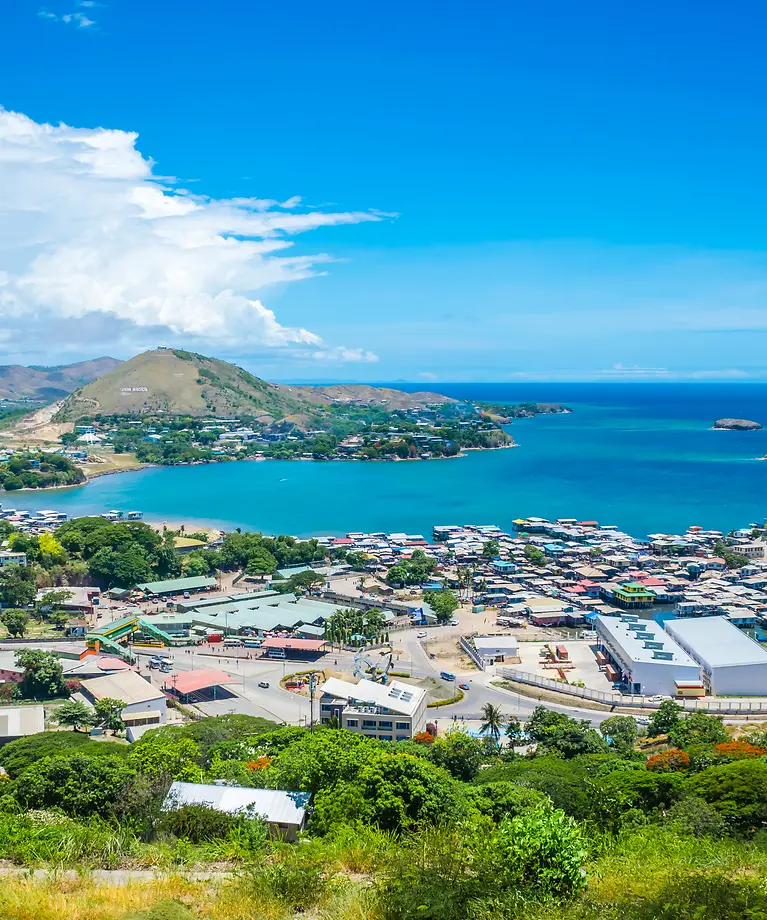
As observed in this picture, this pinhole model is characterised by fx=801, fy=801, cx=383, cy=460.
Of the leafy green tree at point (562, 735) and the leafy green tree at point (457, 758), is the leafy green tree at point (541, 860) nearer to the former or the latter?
the leafy green tree at point (457, 758)

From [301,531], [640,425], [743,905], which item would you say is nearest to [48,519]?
[301,531]

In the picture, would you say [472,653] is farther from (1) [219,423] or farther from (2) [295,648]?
(1) [219,423]

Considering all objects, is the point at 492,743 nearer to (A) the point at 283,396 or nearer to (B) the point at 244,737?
(B) the point at 244,737

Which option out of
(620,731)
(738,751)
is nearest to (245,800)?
(738,751)

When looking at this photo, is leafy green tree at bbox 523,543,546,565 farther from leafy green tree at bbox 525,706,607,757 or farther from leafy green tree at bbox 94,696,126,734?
leafy green tree at bbox 94,696,126,734

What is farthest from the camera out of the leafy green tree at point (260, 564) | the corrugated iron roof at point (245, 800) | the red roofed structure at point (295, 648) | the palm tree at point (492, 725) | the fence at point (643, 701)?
the leafy green tree at point (260, 564)

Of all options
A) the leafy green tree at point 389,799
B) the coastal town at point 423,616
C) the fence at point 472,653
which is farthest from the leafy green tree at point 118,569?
the leafy green tree at point 389,799
